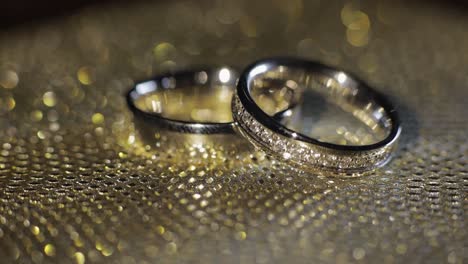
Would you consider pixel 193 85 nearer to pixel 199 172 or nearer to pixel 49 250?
pixel 199 172

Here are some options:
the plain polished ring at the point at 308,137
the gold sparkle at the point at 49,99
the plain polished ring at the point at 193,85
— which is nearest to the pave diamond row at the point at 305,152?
the plain polished ring at the point at 308,137

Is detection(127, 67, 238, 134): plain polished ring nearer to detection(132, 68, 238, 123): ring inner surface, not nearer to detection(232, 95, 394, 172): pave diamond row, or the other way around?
detection(132, 68, 238, 123): ring inner surface

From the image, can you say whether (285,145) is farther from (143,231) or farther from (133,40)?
(133,40)

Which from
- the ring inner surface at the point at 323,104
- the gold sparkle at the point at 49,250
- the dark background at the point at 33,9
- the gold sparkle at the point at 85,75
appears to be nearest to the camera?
the gold sparkle at the point at 49,250

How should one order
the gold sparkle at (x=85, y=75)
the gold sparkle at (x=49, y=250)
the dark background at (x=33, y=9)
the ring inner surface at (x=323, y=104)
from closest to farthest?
1. the gold sparkle at (x=49, y=250)
2. the ring inner surface at (x=323, y=104)
3. the gold sparkle at (x=85, y=75)
4. the dark background at (x=33, y=9)

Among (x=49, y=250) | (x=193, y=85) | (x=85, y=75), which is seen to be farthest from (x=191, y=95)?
(x=49, y=250)

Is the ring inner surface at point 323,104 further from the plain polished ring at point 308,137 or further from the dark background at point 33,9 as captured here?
the dark background at point 33,9

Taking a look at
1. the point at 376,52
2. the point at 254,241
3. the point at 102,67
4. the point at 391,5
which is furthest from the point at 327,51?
the point at 254,241

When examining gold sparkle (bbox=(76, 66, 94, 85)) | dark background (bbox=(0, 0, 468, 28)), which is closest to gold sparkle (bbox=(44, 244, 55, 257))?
gold sparkle (bbox=(76, 66, 94, 85))
